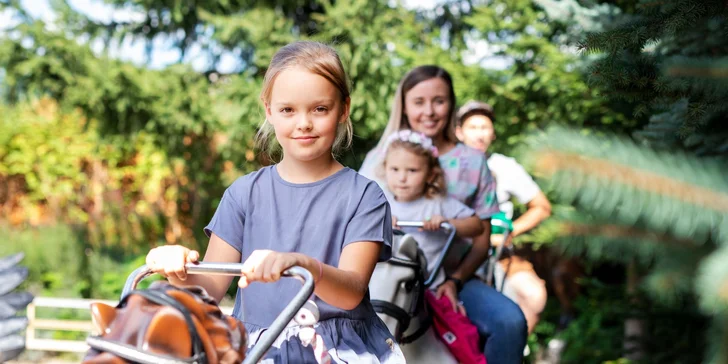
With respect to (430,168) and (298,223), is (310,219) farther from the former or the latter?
(430,168)

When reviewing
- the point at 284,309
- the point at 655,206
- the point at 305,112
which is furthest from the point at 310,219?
the point at 655,206

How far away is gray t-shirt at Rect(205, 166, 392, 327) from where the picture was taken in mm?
2170

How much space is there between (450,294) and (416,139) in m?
0.78

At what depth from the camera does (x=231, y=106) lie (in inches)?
366

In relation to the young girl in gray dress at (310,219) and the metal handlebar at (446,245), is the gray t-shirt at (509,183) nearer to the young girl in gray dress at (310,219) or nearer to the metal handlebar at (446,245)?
the metal handlebar at (446,245)

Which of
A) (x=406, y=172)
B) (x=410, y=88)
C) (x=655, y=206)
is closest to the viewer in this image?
(x=655, y=206)

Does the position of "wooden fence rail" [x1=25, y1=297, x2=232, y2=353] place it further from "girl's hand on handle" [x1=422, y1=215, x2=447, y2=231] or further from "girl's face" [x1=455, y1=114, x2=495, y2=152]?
"girl's hand on handle" [x1=422, y1=215, x2=447, y2=231]

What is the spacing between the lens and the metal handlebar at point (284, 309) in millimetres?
1454

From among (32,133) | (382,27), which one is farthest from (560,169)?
(32,133)

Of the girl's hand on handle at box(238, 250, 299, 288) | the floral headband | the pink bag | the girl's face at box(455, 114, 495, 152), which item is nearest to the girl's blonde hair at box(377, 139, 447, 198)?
the floral headband

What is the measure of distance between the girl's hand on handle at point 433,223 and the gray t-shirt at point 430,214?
21 centimetres

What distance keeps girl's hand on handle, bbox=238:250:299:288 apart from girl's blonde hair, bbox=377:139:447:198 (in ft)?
7.10

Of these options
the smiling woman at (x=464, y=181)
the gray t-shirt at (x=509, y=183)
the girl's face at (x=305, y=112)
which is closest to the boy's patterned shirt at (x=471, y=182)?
the smiling woman at (x=464, y=181)

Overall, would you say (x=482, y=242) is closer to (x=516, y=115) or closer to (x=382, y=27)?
(x=516, y=115)
